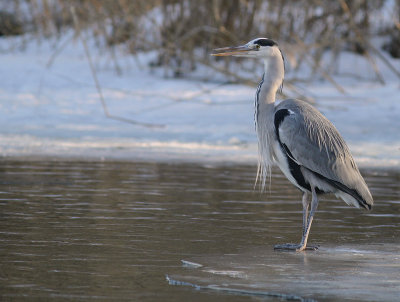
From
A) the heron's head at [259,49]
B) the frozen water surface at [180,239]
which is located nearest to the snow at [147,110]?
the frozen water surface at [180,239]

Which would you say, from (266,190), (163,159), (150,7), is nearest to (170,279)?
(266,190)

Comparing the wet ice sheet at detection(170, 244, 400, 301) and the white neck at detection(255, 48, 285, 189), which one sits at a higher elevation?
the white neck at detection(255, 48, 285, 189)

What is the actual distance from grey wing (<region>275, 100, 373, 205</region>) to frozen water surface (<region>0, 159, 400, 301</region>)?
463 millimetres

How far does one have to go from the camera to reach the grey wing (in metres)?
7.20

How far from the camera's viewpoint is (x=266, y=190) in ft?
32.4

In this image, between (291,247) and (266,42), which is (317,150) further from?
(266,42)

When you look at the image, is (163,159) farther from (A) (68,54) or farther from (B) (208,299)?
(A) (68,54)

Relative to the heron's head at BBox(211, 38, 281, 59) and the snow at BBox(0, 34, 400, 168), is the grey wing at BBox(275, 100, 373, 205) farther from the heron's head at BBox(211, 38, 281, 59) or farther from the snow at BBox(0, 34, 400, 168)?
the snow at BBox(0, 34, 400, 168)

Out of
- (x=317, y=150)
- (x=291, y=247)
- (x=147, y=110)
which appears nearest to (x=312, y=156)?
(x=317, y=150)

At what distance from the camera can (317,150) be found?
725cm

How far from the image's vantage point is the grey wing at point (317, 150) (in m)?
7.20

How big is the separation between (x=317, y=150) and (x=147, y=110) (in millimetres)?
8850

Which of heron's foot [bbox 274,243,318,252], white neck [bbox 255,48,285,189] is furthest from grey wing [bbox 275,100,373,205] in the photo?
heron's foot [bbox 274,243,318,252]

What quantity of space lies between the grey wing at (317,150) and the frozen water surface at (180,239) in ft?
1.52
